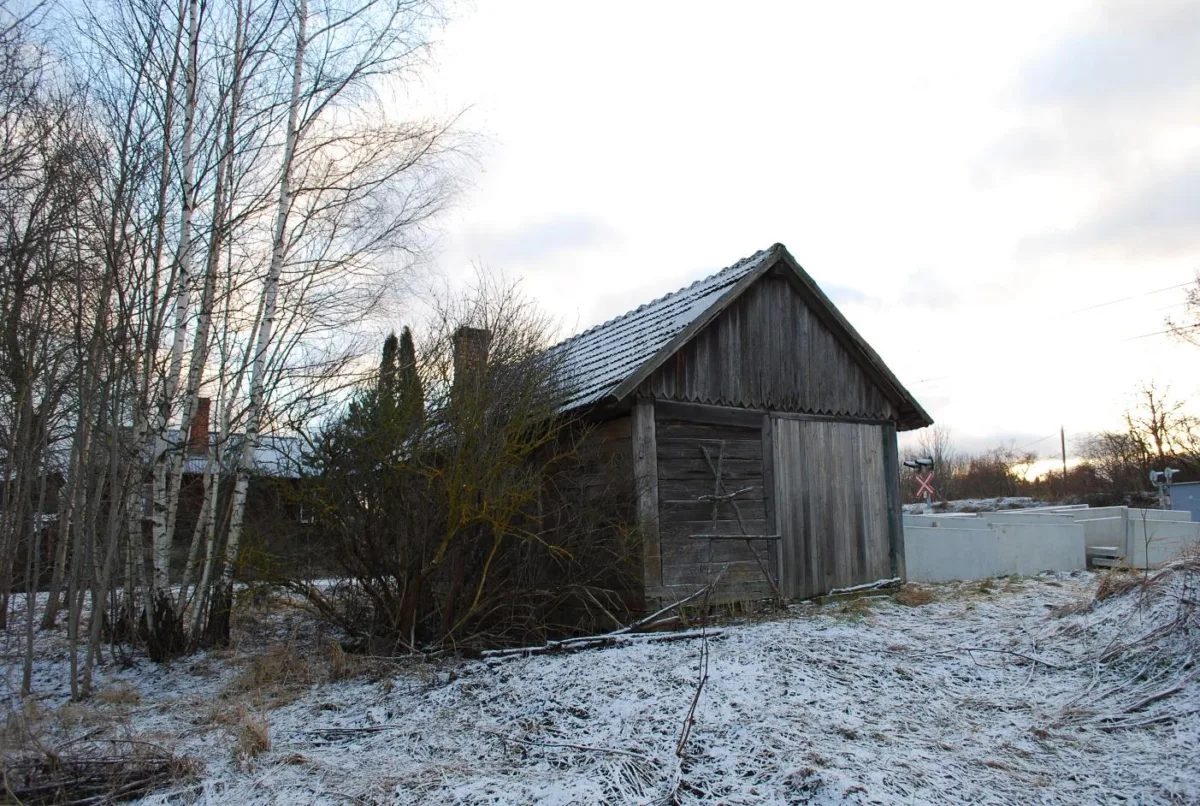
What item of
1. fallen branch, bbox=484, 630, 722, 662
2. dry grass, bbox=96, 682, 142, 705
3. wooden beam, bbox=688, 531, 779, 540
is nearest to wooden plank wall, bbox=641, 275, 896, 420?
wooden beam, bbox=688, 531, 779, 540

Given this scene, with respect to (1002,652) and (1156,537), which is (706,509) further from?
(1156,537)

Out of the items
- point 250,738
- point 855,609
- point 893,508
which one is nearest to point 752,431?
point 855,609

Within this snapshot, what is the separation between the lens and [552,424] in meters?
8.84

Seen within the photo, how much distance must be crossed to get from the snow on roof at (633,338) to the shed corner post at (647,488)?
0.53m

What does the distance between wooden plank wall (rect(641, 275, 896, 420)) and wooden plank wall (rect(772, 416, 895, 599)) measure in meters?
0.36

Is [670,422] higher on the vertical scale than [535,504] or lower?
higher

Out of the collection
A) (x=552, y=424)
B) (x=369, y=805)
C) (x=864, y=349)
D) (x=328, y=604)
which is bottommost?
(x=369, y=805)

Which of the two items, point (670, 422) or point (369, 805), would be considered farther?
point (670, 422)

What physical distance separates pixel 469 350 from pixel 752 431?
4.09 meters

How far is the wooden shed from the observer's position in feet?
31.7

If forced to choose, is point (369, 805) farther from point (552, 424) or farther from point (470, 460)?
point (552, 424)

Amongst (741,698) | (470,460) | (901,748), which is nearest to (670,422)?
(470,460)

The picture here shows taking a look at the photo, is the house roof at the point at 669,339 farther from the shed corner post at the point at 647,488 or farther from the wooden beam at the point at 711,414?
the wooden beam at the point at 711,414

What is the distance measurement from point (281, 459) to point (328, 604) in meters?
1.63
